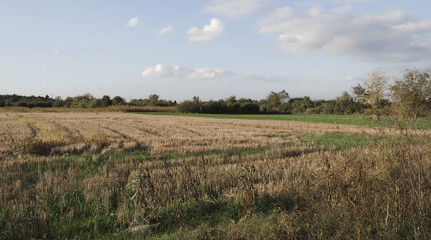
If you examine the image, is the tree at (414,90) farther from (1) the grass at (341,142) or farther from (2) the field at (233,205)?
(2) the field at (233,205)

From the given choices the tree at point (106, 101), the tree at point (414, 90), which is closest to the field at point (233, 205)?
the tree at point (414, 90)

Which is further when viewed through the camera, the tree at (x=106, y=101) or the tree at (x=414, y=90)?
the tree at (x=106, y=101)

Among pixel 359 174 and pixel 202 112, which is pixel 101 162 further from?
pixel 202 112

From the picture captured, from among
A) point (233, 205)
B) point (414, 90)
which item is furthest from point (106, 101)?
point (233, 205)

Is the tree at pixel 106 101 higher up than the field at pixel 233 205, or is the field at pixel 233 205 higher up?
the tree at pixel 106 101

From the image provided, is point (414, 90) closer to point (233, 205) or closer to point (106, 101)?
point (233, 205)

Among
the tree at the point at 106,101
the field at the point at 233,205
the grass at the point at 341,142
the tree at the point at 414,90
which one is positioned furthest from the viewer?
the tree at the point at 106,101

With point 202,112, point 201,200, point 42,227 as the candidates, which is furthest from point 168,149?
point 202,112

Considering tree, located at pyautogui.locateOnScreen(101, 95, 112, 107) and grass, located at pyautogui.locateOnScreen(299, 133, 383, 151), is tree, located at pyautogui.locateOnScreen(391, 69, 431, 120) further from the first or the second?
tree, located at pyautogui.locateOnScreen(101, 95, 112, 107)

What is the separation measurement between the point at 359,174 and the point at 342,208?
101 cm

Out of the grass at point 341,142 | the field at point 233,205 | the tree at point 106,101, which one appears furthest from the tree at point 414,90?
the tree at point 106,101

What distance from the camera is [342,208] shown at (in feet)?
15.3

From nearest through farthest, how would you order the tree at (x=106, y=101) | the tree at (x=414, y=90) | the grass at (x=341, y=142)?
the grass at (x=341, y=142)
the tree at (x=414, y=90)
the tree at (x=106, y=101)

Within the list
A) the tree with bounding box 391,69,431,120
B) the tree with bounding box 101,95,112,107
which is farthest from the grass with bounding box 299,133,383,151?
the tree with bounding box 101,95,112,107
